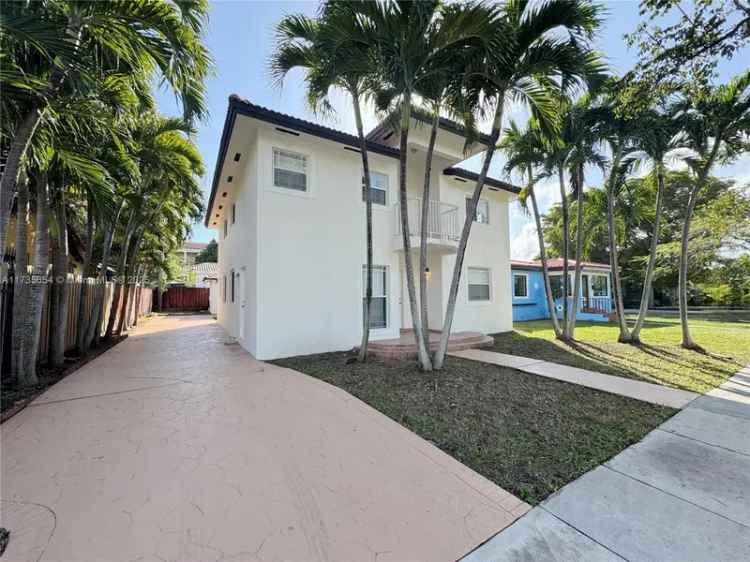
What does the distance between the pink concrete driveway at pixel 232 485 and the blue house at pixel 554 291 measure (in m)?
14.8

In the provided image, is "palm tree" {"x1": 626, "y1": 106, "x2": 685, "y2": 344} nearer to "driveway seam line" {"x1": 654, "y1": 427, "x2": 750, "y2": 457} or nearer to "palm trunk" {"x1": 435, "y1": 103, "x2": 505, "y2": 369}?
"palm trunk" {"x1": 435, "y1": 103, "x2": 505, "y2": 369}

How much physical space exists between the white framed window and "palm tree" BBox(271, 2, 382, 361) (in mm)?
6224

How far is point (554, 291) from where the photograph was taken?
20.4 metres

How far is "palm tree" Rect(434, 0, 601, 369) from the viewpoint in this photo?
17.1 ft

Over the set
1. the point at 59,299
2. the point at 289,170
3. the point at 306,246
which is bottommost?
the point at 59,299

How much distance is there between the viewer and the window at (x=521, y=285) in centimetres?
1808

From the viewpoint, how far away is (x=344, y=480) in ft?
10.1

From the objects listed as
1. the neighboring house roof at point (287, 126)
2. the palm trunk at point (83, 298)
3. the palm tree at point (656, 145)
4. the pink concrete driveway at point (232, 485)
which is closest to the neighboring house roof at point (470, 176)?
the neighboring house roof at point (287, 126)

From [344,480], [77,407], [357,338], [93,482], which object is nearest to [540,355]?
[357,338]

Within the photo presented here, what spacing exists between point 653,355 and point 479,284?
5603 mm

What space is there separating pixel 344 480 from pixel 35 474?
300 centimetres

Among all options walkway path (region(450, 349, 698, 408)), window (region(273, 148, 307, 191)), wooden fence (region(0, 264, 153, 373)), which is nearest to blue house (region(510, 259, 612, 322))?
walkway path (region(450, 349, 698, 408))

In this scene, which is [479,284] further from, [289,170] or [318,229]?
[289,170]

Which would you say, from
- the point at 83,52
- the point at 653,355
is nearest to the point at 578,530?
the point at 83,52
